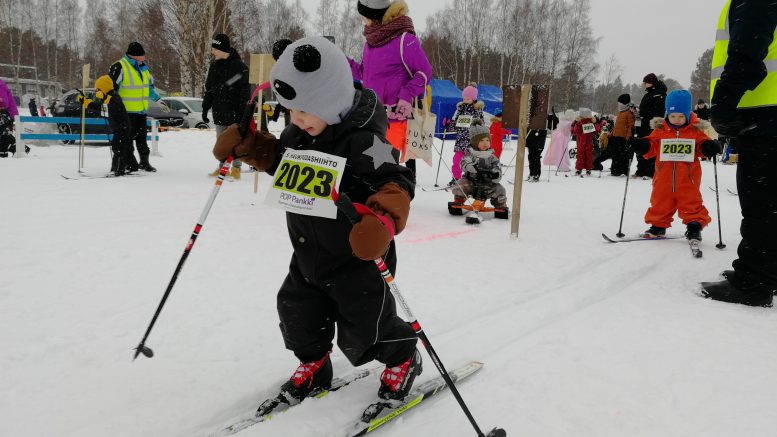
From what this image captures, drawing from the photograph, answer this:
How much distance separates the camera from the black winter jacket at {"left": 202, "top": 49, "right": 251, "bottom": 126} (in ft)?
23.7

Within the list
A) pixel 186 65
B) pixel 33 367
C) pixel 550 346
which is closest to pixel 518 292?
pixel 550 346

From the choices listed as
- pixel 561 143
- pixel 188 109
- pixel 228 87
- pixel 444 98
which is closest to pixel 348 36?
pixel 444 98

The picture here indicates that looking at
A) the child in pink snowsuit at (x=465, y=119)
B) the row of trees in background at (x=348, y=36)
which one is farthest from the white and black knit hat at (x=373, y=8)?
the row of trees in background at (x=348, y=36)

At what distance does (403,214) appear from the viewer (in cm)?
168

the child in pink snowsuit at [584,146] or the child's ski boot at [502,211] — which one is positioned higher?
the child in pink snowsuit at [584,146]

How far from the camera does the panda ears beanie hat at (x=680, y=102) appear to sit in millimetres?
4637

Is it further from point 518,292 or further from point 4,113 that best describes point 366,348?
point 4,113

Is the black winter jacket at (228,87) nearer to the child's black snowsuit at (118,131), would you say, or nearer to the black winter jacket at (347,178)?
the child's black snowsuit at (118,131)

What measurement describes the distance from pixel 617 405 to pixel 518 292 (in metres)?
1.41

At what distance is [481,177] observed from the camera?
6113mm

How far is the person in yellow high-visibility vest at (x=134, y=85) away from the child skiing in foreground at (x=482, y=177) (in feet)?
17.1

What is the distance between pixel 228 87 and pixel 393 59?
3.53m

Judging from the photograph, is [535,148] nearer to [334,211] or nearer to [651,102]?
[651,102]

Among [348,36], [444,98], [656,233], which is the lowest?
[656,233]
